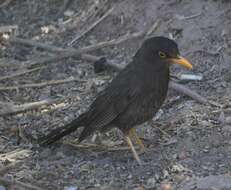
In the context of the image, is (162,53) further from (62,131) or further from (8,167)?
(8,167)

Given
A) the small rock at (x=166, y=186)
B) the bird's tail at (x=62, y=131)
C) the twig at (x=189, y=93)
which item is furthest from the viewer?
the twig at (x=189, y=93)

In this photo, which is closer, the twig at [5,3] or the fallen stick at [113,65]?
the fallen stick at [113,65]

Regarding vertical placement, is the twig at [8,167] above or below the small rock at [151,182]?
above

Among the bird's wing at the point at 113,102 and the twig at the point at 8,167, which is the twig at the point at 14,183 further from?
the bird's wing at the point at 113,102

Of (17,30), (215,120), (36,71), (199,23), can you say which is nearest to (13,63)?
(36,71)

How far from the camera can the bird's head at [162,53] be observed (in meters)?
6.64

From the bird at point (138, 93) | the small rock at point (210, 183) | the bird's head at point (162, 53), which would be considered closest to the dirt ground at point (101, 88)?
the small rock at point (210, 183)

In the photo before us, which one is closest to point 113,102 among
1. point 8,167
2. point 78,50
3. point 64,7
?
point 8,167

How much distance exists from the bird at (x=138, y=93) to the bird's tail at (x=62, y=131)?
91mm

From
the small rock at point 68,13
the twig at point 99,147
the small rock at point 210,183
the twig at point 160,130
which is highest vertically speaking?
the small rock at point 68,13

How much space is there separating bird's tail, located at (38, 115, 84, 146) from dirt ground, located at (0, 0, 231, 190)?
0.36 feet

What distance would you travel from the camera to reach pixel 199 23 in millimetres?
8680

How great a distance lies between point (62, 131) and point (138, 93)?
91 cm

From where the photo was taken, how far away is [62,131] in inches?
276
